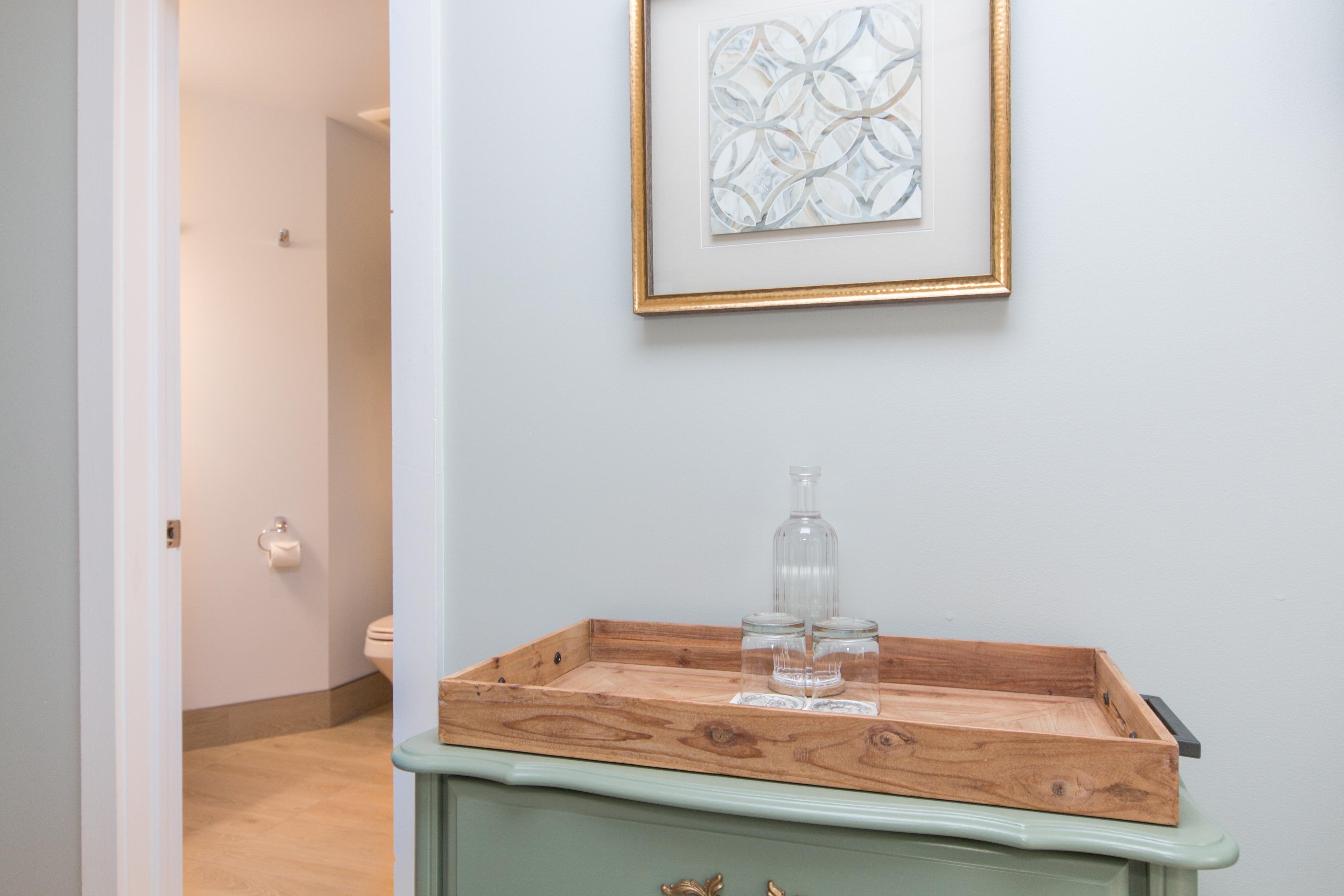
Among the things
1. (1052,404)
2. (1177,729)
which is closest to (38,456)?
(1052,404)

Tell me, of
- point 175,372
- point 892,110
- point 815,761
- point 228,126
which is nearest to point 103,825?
point 175,372

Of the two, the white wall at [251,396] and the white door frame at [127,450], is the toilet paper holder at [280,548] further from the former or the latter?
the white door frame at [127,450]

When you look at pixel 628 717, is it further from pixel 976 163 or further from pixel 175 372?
pixel 175 372

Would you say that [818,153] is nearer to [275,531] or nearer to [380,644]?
[380,644]

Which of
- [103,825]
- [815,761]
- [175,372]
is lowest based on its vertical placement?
[103,825]

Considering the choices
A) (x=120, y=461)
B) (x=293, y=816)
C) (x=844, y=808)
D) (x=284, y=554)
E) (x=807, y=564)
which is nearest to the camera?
(x=844, y=808)

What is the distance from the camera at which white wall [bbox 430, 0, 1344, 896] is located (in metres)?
0.90

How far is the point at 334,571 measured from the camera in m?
3.04

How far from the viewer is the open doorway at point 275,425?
2779mm

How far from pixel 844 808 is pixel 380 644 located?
2561mm

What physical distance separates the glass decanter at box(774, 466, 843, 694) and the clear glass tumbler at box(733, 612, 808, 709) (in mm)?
93

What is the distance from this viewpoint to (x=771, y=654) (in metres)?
0.91

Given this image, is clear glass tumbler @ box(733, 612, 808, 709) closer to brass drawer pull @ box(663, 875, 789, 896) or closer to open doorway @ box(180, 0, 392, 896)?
brass drawer pull @ box(663, 875, 789, 896)

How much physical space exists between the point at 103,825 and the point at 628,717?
1.37m
